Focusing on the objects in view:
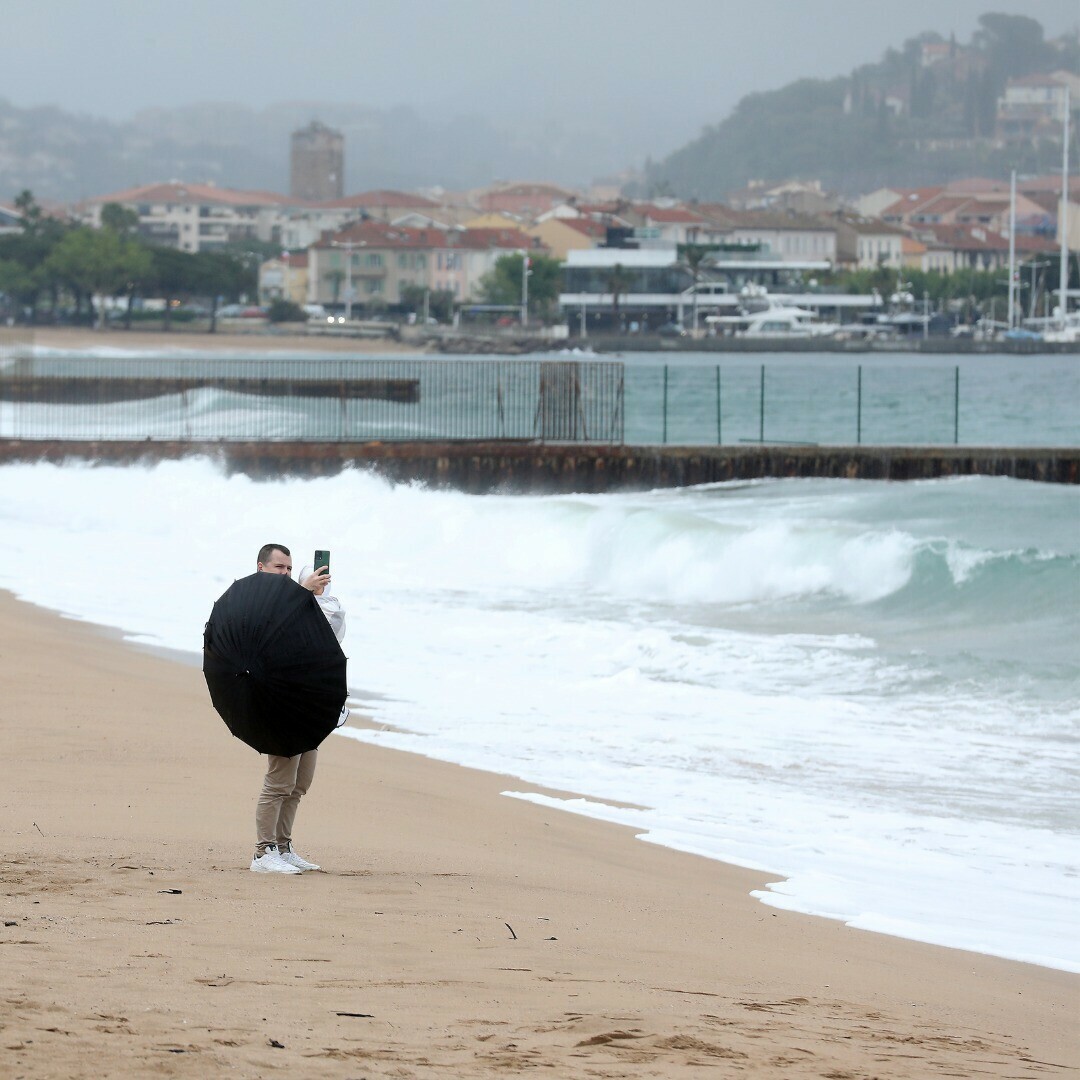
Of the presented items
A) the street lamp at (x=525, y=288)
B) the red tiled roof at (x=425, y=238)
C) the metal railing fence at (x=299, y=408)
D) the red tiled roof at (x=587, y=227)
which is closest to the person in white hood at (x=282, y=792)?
the metal railing fence at (x=299, y=408)

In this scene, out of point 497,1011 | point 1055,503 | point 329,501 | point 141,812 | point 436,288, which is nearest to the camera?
point 497,1011

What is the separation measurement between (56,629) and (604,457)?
18667 mm

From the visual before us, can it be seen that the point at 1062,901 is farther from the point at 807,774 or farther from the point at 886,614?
the point at 886,614

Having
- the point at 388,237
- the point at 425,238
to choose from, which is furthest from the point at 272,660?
the point at 425,238

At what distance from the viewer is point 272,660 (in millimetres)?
7004

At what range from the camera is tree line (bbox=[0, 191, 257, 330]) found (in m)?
149

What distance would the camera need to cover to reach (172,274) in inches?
6112

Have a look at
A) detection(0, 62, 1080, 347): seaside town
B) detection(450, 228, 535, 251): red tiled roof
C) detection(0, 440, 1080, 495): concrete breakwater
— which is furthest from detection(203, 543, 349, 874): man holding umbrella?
detection(450, 228, 535, 251): red tiled roof

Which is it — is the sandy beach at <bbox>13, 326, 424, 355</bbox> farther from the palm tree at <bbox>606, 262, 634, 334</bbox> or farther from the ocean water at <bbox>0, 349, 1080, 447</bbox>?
the ocean water at <bbox>0, 349, 1080, 447</bbox>

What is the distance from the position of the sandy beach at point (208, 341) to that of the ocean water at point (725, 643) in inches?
3756

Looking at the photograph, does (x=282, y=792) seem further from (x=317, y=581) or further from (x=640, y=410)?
(x=640, y=410)

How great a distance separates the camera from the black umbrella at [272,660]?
23.0 feet

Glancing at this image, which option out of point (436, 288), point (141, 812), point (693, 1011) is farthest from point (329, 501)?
point (436, 288)

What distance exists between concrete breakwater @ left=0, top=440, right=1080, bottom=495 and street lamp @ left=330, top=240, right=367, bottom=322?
131 m
